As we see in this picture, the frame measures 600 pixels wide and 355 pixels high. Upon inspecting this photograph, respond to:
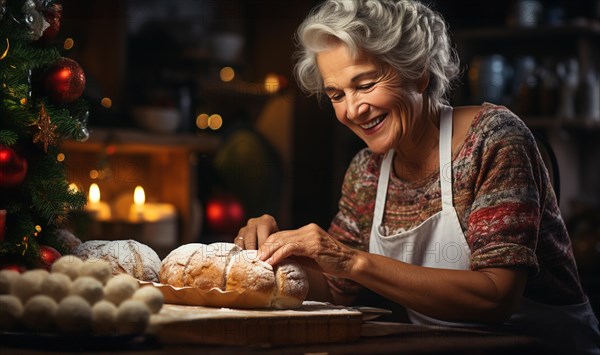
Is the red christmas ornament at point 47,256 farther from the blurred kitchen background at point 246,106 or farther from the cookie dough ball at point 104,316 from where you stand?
the blurred kitchen background at point 246,106

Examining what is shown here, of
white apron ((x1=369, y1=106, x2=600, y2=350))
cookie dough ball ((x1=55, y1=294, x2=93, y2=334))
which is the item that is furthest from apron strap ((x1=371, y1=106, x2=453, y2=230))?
cookie dough ball ((x1=55, y1=294, x2=93, y2=334))

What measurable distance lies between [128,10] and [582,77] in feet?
6.63

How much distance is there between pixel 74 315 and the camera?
1208 millimetres

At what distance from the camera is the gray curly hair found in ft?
5.96

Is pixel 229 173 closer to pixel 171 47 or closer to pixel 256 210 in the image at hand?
pixel 256 210

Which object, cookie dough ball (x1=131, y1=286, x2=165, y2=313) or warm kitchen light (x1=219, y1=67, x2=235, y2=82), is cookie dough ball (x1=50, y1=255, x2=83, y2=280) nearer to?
cookie dough ball (x1=131, y1=286, x2=165, y2=313)

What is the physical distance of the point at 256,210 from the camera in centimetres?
386

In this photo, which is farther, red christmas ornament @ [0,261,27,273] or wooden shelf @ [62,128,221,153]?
wooden shelf @ [62,128,221,153]

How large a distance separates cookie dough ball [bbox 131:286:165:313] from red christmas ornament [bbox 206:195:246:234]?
244cm

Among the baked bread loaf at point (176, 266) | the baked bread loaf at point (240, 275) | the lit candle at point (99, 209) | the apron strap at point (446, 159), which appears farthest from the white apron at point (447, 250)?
the lit candle at point (99, 209)

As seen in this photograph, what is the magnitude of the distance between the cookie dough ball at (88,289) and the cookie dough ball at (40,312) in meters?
0.04

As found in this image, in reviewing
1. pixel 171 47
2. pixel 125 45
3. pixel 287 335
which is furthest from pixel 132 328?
pixel 171 47

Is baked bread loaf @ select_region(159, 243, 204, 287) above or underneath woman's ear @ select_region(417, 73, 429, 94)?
underneath

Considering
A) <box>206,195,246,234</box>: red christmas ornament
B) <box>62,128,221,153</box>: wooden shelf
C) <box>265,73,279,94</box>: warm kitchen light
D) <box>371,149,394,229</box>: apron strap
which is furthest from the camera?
<box>265,73,279,94</box>: warm kitchen light
